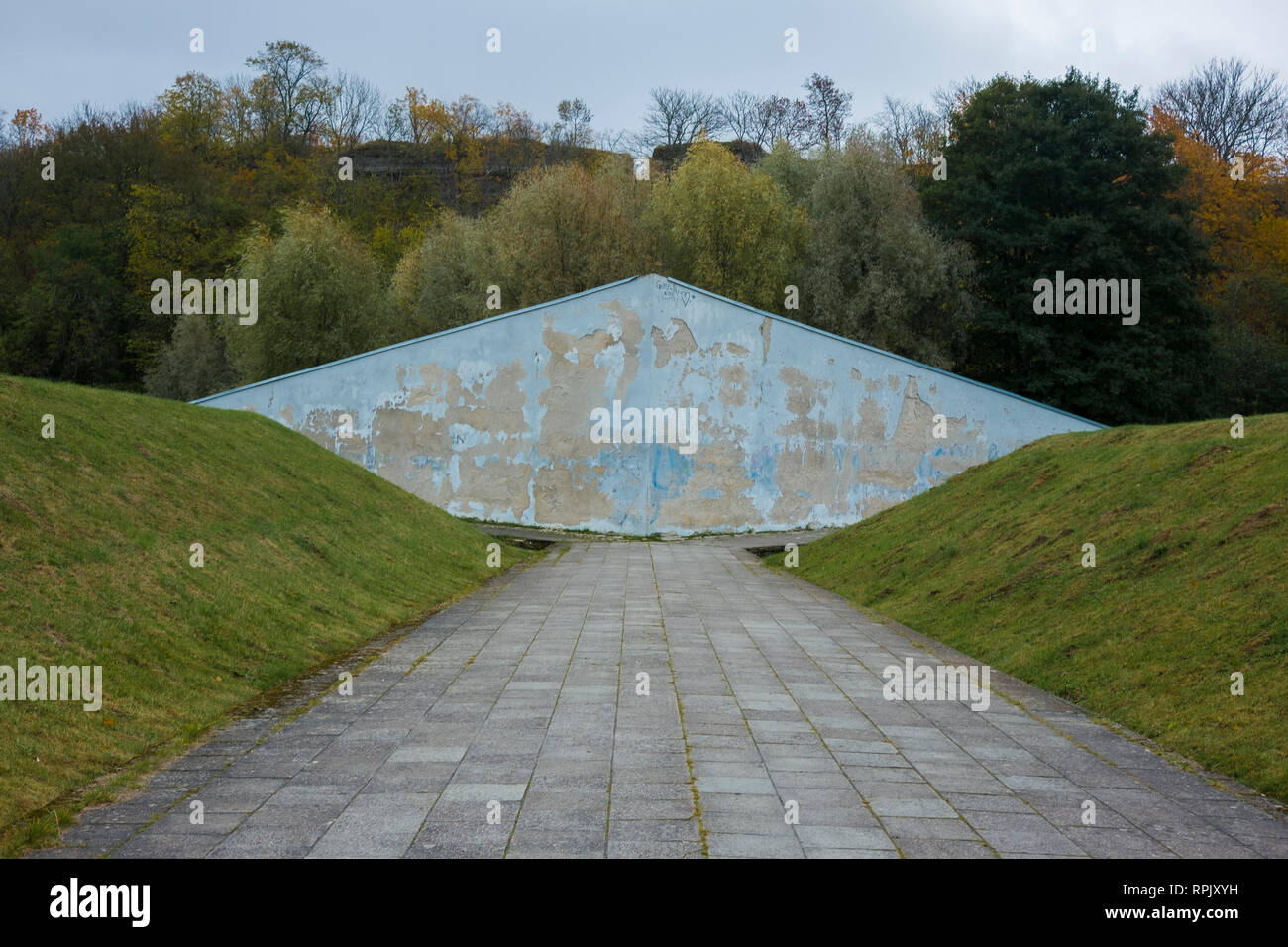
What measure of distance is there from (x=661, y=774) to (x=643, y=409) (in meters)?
22.2

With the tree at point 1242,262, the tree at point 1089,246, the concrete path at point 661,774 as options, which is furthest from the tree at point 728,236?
the concrete path at point 661,774

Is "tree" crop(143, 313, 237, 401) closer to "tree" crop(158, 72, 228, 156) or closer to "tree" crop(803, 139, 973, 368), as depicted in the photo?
"tree" crop(158, 72, 228, 156)

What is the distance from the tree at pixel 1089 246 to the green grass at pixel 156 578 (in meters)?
29.0

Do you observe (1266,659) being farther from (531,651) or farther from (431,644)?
(431,644)

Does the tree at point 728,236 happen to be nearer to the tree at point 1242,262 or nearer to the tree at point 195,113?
the tree at point 1242,262

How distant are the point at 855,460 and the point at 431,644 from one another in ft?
63.1

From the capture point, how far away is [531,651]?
11.1m

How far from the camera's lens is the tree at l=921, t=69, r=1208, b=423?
39344mm

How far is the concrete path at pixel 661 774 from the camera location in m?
5.45

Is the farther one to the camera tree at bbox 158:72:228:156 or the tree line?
tree at bbox 158:72:228:156

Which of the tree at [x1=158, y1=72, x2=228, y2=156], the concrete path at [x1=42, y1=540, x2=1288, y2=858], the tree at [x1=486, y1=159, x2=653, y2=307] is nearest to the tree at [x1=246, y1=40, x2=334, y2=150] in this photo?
the tree at [x1=158, y1=72, x2=228, y2=156]

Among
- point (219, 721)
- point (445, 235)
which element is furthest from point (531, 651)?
point (445, 235)

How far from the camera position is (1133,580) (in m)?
11.3

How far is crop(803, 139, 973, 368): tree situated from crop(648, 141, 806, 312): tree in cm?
127
